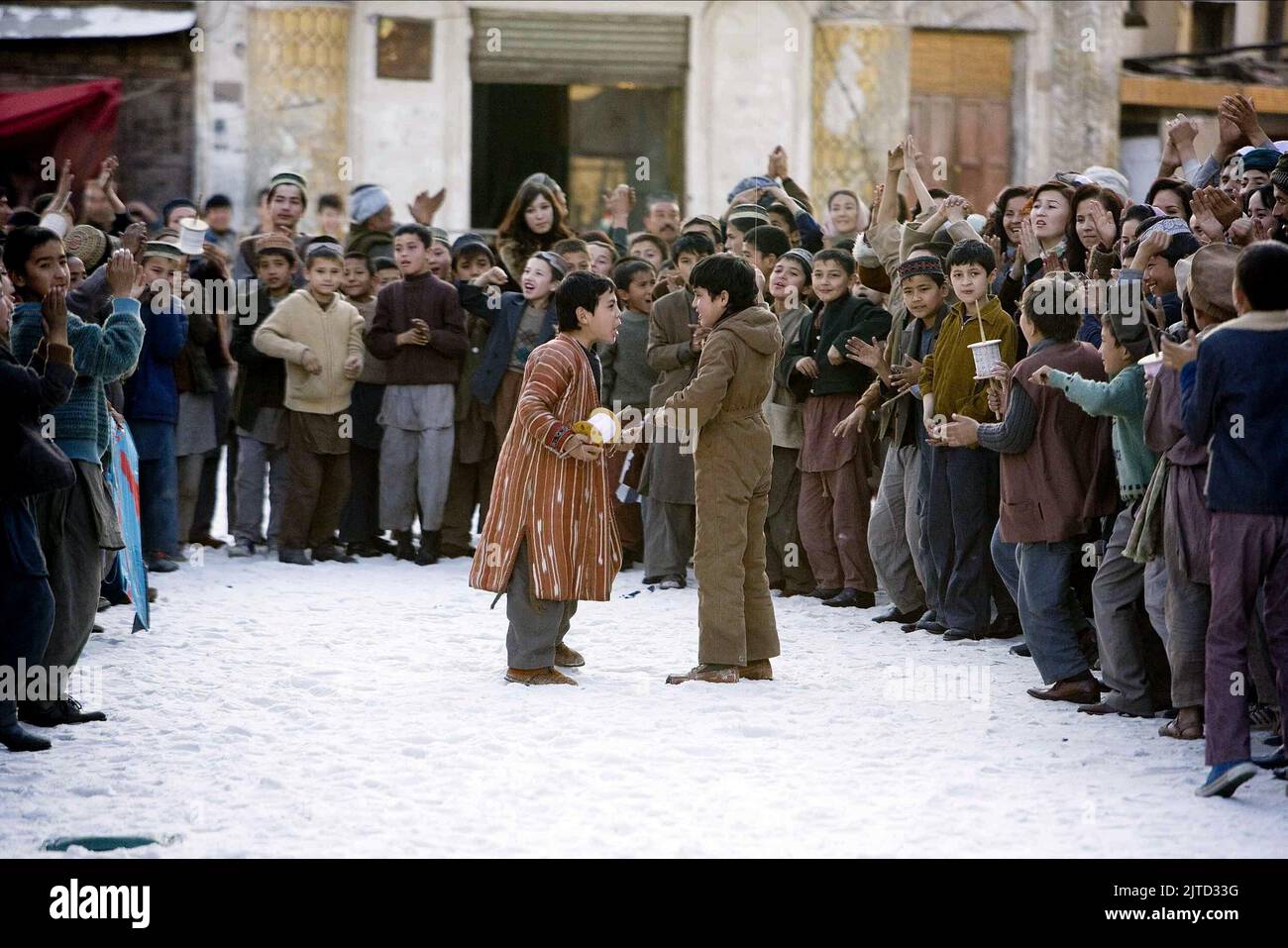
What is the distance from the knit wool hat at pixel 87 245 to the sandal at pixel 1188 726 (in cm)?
594

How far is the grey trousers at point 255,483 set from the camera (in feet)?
36.1

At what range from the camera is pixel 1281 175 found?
7.18 m

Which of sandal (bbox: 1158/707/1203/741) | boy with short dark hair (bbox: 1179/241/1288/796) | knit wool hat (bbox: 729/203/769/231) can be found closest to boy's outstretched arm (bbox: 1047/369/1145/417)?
boy with short dark hair (bbox: 1179/241/1288/796)

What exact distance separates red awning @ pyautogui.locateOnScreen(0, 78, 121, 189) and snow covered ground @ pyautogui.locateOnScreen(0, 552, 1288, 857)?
8.32m

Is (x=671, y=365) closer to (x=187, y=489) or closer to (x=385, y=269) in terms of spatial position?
(x=385, y=269)

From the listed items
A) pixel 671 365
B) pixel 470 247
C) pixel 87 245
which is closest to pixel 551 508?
pixel 671 365

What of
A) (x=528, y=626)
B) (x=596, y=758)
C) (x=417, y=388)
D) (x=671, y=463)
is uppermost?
(x=417, y=388)

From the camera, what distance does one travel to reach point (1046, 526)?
697 cm

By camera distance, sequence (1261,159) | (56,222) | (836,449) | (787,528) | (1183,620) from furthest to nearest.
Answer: (787,528), (56,222), (836,449), (1261,159), (1183,620)

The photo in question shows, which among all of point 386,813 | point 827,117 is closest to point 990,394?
point 386,813

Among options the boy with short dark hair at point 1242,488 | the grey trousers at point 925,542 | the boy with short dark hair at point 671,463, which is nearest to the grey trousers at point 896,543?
the grey trousers at point 925,542

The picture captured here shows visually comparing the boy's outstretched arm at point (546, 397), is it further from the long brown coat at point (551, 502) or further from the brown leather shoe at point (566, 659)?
the brown leather shoe at point (566, 659)

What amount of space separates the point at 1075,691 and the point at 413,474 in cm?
519

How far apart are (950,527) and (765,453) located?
141 cm
